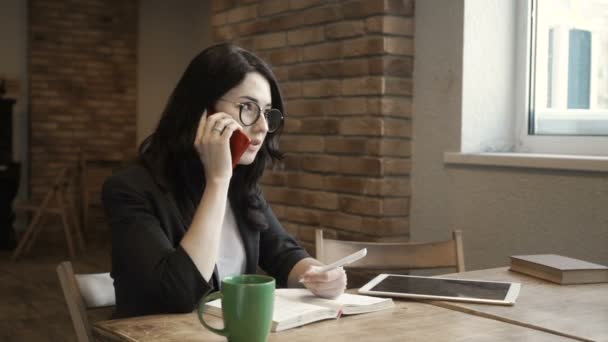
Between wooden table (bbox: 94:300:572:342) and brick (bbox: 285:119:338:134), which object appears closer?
wooden table (bbox: 94:300:572:342)

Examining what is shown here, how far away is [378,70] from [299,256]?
118 centimetres

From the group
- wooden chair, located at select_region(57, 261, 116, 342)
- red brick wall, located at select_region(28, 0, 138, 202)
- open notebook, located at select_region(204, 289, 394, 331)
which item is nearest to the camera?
open notebook, located at select_region(204, 289, 394, 331)

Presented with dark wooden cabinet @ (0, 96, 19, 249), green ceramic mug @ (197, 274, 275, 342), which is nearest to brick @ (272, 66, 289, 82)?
green ceramic mug @ (197, 274, 275, 342)

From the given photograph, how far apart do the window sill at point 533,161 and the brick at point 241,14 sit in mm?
Result: 1268

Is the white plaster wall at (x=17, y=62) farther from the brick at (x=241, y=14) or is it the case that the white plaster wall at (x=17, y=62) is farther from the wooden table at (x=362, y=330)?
the wooden table at (x=362, y=330)

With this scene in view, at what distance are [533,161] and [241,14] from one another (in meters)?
1.74

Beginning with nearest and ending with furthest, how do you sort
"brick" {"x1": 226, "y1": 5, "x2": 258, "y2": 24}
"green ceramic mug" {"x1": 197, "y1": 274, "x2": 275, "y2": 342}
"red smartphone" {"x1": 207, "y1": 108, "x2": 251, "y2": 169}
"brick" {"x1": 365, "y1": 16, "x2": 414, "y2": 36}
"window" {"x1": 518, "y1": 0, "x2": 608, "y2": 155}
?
"green ceramic mug" {"x1": 197, "y1": 274, "x2": 275, "y2": 342}
"red smartphone" {"x1": 207, "y1": 108, "x2": 251, "y2": 169}
"window" {"x1": 518, "y1": 0, "x2": 608, "y2": 155}
"brick" {"x1": 365, "y1": 16, "x2": 414, "y2": 36}
"brick" {"x1": 226, "y1": 5, "x2": 258, "y2": 24}

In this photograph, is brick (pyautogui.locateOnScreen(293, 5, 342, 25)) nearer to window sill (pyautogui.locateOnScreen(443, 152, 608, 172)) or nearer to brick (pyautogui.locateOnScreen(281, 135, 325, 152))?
→ brick (pyautogui.locateOnScreen(281, 135, 325, 152))

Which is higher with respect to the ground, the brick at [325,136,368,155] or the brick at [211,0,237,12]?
the brick at [211,0,237,12]

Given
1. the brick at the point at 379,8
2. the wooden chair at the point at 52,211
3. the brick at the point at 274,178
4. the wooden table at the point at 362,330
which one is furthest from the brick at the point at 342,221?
the wooden chair at the point at 52,211

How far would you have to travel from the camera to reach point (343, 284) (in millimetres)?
1354

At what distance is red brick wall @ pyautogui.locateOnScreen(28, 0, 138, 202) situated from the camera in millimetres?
6281

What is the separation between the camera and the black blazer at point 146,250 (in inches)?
52.1

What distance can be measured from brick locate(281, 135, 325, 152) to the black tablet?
5.13ft
